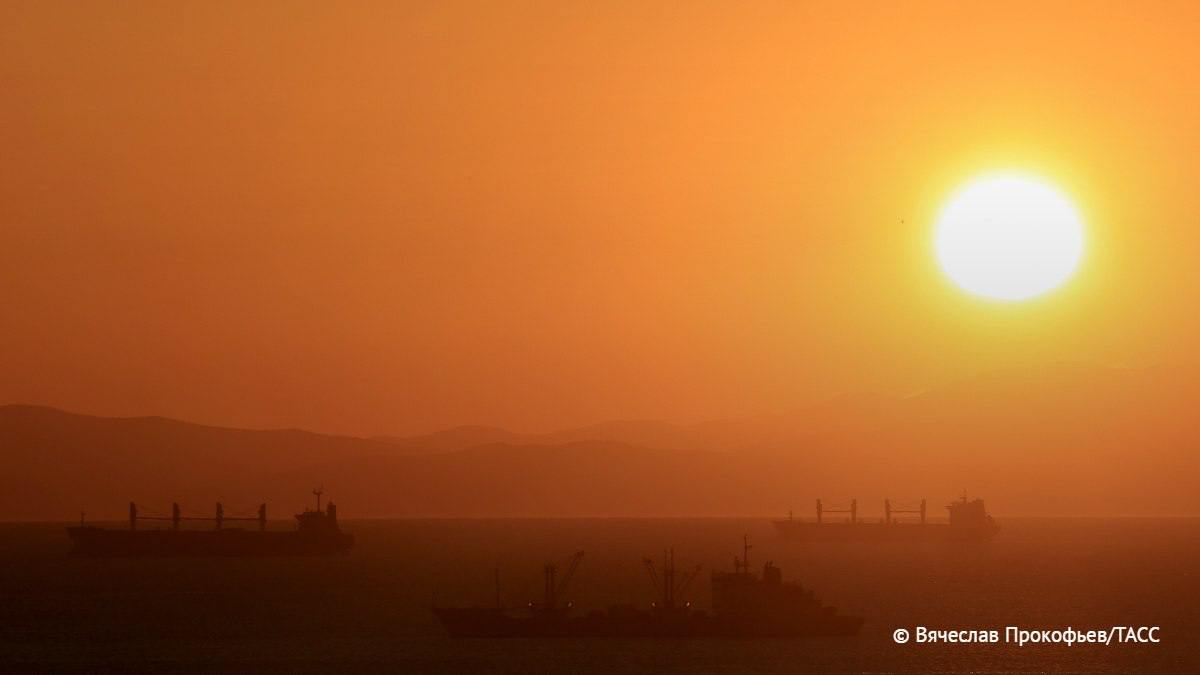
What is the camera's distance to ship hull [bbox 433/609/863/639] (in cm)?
9638

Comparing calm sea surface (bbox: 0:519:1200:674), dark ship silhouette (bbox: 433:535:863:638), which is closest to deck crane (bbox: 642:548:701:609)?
dark ship silhouette (bbox: 433:535:863:638)

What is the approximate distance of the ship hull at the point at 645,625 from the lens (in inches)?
3794

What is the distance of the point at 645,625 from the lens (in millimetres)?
98562

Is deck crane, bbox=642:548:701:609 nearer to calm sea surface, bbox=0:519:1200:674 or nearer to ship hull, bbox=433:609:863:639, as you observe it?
ship hull, bbox=433:609:863:639

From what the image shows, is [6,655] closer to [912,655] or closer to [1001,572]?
[912,655]

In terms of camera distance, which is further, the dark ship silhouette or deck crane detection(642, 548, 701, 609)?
the dark ship silhouette

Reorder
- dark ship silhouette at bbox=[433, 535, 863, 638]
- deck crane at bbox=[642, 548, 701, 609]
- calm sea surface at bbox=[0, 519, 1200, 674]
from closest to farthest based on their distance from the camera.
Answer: calm sea surface at bbox=[0, 519, 1200, 674] → deck crane at bbox=[642, 548, 701, 609] → dark ship silhouette at bbox=[433, 535, 863, 638]

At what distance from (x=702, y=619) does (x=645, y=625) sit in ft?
11.9

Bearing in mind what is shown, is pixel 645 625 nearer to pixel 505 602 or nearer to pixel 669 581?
pixel 669 581

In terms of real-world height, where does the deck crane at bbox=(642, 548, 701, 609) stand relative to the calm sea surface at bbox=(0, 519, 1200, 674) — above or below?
above

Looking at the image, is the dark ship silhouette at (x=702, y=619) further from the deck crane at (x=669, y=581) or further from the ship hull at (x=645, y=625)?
the deck crane at (x=669, y=581)

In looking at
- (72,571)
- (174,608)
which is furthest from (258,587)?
(72,571)

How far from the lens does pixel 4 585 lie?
156 m

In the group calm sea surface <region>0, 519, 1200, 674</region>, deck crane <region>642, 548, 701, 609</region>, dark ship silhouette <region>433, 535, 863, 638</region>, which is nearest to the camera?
calm sea surface <region>0, 519, 1200, 674</region>
